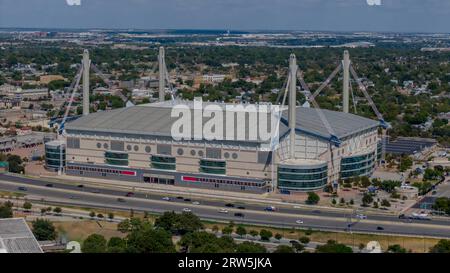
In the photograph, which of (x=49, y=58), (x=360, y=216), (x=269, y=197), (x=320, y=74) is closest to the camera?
(x=360, y=216)

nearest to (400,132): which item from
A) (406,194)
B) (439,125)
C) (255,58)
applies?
(439,125)

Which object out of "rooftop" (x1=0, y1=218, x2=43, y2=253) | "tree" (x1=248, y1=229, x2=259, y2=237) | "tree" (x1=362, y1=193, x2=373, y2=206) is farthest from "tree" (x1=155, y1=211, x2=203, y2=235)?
"tree" (x1=362, y1=193, x2=373, y2=206)

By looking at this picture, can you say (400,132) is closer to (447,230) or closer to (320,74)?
(447,230)

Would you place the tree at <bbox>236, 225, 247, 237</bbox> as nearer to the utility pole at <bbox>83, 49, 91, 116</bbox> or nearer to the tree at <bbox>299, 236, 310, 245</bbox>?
the tree at <bbox>299, 236, 310, 245</bbox>

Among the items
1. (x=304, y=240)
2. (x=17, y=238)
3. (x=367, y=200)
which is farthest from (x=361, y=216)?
(x=17, y=238)
